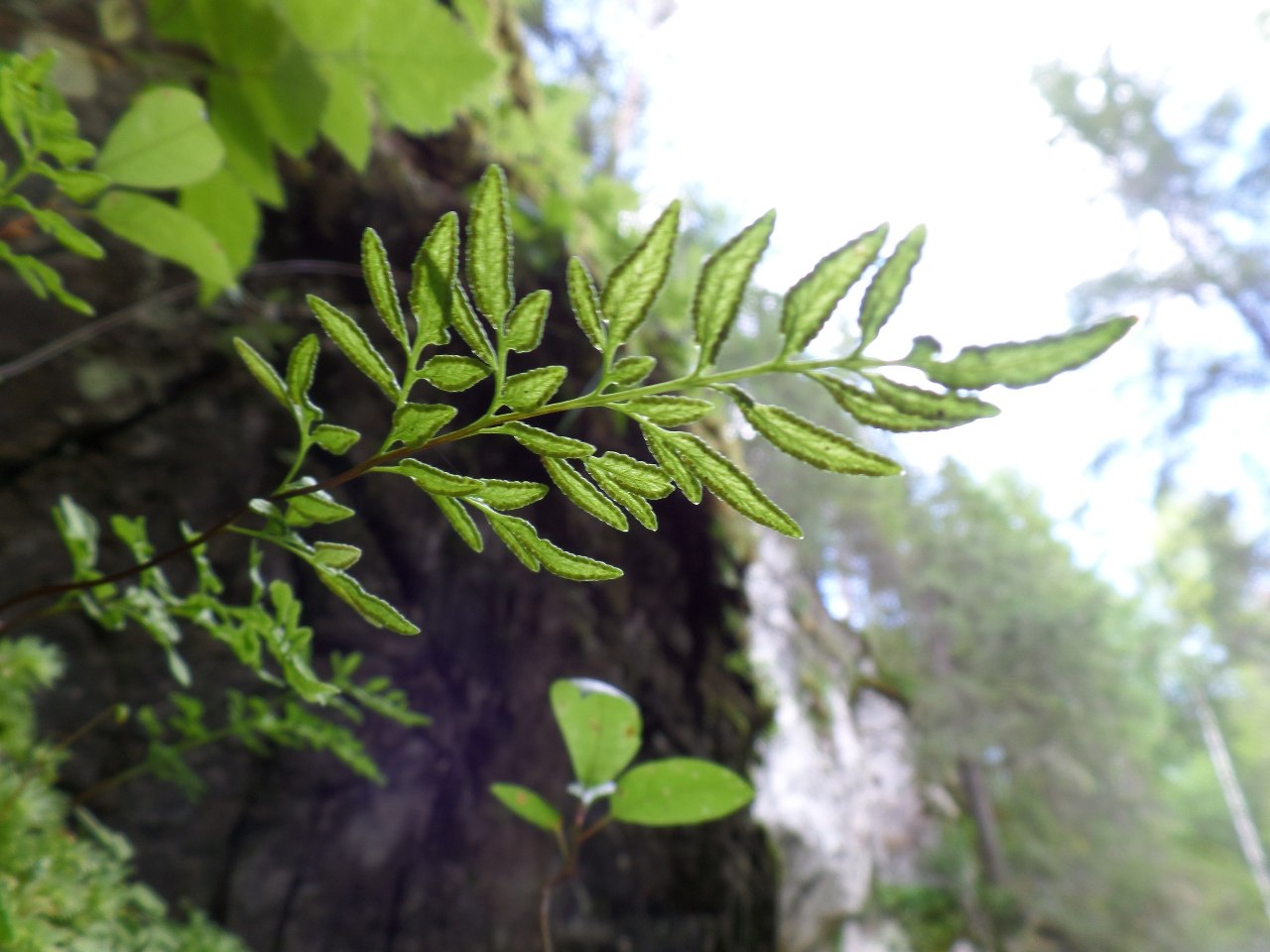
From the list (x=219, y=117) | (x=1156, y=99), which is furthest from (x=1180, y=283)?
(x=219, y=117)

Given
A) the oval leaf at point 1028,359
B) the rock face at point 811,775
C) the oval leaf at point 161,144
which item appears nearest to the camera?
the oval leaf at point 1028,359

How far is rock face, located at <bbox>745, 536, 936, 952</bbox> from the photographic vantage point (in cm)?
431

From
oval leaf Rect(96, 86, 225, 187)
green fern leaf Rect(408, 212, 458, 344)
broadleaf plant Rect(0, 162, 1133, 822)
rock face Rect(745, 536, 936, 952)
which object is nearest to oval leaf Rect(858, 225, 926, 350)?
broadleaf plant Rect(0, 162, 1133, 822)

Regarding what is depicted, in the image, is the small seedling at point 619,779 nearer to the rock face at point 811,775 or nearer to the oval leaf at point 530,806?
the oval leaf at point 530,806

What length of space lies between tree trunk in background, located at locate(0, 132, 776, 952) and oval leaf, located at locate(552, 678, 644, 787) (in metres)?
0.91

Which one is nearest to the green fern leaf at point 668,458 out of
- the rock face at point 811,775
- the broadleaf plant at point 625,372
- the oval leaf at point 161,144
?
the broadleaf plant at point 625,372

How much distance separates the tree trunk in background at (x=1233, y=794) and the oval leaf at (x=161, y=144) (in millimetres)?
20694

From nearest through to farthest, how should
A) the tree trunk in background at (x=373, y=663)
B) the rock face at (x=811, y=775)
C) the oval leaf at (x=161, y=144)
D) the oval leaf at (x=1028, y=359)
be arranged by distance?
the oval leaf at (x=1028, y=359), the oval leaf at (x=161, y=144), the tree trunk in background at (x=373, y=663), the rock face at (x=811, y=775)

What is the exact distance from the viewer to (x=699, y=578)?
221cm

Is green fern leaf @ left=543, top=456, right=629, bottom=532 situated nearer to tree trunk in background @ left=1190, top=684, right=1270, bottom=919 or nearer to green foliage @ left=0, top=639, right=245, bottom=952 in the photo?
green foliage @ left=0, top=639, right=245, bottom=952

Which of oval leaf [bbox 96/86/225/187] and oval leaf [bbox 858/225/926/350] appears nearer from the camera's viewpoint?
oval leaf [bbox 858/225/926/350]

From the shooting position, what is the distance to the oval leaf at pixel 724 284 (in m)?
0.36

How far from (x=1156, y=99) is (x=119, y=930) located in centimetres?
1562

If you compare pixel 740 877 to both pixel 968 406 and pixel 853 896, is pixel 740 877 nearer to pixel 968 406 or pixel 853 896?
pixel 968 406
